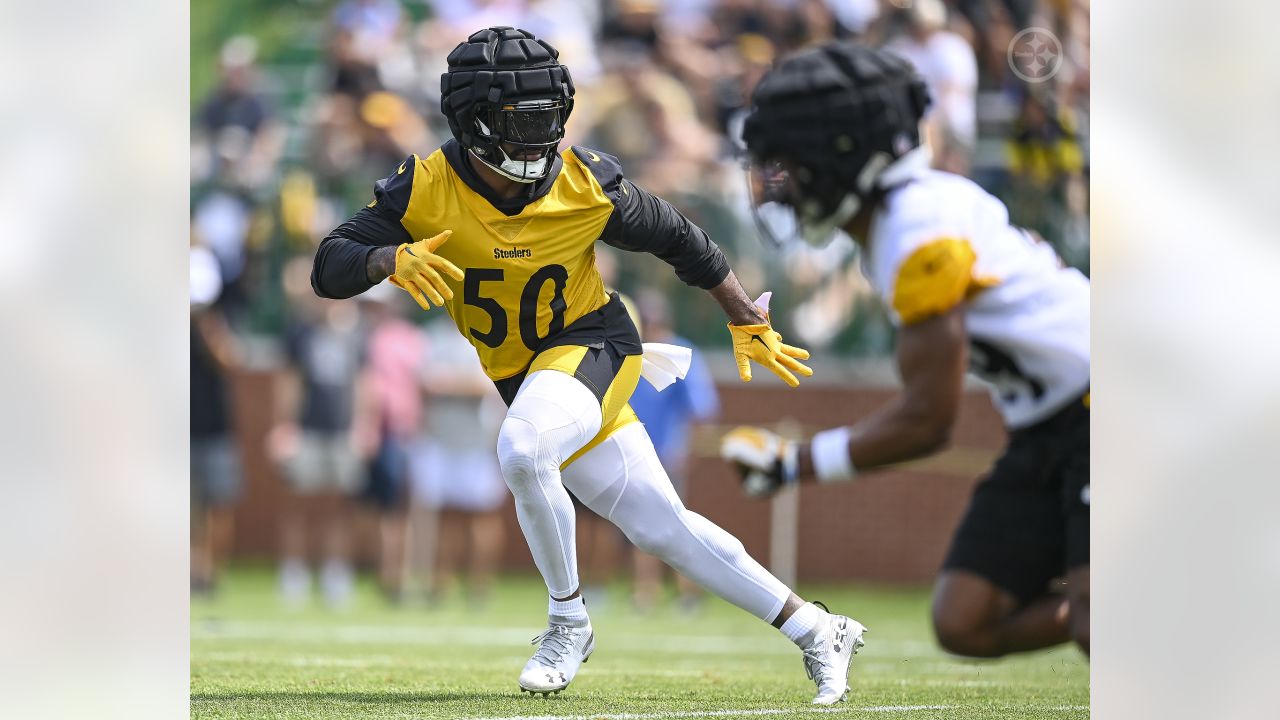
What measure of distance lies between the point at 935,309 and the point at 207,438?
7.55 m

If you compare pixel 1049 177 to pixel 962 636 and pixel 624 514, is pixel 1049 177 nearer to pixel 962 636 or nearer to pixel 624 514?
pixel 962 636

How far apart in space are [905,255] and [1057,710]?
169cm

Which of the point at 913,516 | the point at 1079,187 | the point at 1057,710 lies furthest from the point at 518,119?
the point at 913,516

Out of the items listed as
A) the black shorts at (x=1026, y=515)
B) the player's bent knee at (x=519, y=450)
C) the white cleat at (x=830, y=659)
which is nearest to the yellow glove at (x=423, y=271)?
the player's bent knee at (x=519, y=450)

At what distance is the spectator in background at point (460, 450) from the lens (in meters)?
11.7

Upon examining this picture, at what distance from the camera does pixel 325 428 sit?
1172 cm

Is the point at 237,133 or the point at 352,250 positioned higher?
the point at 352,250

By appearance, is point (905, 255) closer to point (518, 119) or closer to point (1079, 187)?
point (518, 119)

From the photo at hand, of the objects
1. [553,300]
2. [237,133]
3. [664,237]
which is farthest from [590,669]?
[237,133]

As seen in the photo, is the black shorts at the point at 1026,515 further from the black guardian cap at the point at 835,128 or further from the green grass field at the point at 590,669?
the black guardian cap at the point at 835,128

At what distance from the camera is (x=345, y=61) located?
12.9 meters

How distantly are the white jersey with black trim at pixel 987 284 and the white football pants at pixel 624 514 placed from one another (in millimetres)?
931

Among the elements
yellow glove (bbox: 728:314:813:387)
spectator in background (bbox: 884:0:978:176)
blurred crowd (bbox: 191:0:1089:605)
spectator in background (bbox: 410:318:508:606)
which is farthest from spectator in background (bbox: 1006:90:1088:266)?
yellow glove (bbox: 728:314:813:387)

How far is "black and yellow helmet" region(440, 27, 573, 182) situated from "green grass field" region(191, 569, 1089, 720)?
5.51 feet
